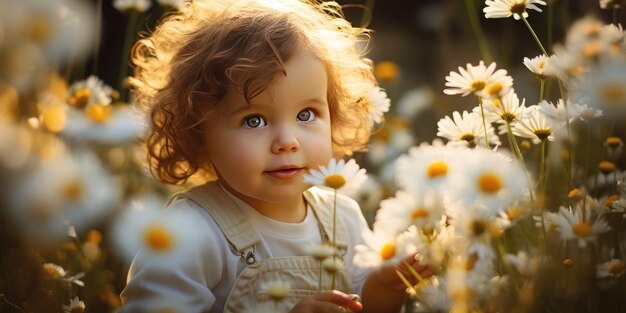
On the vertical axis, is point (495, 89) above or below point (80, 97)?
above

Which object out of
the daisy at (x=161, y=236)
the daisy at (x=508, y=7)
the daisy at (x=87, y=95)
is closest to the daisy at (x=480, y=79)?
the daisy at (x=508, y=7)

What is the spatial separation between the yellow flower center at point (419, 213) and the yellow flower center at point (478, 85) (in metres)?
0.26

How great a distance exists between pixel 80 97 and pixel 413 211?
35.3 inches

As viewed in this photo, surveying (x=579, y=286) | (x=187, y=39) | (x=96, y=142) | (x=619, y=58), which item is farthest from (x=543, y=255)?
(x=96, y=142)

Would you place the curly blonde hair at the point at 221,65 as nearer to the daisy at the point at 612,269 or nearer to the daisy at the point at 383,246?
the daisy at the point at 383,246

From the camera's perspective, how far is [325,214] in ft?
4.64

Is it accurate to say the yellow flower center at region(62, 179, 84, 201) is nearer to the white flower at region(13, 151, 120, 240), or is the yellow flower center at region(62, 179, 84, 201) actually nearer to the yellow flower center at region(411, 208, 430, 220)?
the white flower at region(13, 151, 120, 240)

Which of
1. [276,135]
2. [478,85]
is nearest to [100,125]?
[276,135]

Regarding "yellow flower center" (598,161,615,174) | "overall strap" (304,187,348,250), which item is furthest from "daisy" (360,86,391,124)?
"yellow flower center" (598,161,615,174)

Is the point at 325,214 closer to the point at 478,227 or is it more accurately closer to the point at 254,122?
the point at 254,122

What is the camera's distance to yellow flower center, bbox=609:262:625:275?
1.09 meters

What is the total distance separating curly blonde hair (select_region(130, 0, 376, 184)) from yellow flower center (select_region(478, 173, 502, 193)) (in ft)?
1.27

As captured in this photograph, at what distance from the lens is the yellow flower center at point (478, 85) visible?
1161mm

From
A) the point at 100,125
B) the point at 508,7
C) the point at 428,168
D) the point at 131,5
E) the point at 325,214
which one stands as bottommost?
the point at 100,125
